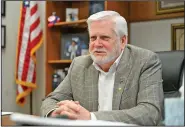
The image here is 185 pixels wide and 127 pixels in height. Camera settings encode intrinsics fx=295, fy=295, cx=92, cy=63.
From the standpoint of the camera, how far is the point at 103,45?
162 cm

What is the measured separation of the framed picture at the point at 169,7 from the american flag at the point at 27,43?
4.49 feet

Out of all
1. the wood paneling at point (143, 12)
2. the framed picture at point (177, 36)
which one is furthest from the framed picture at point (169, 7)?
the framed picture at point (177, 36)

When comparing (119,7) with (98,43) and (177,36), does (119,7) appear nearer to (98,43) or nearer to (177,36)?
(177,36)

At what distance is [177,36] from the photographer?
9.16ft

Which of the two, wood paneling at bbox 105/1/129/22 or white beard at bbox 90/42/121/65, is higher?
wood paneling at bbox 105/1/129/22

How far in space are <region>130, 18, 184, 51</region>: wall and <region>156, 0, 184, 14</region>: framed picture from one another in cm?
9

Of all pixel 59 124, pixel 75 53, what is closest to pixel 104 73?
pixel 59 124

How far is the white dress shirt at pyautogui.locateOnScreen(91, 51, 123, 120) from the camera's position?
5.30 ft

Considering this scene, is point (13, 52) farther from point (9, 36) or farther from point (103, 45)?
point (103, 45)

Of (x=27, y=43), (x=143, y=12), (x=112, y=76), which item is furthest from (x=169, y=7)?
(x=27, y=43)

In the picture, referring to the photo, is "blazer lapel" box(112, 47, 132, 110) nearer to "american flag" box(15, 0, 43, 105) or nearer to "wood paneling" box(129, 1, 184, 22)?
"wood paneling" box(129, 1, 184, 22)

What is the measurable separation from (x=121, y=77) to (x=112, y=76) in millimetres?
65

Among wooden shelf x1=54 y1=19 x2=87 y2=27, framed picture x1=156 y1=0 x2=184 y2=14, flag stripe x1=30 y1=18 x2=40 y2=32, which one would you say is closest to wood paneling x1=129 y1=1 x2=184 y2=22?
framed picture x1=156 y1=0 x2=184 y2=14

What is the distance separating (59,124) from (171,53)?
3.79ft
